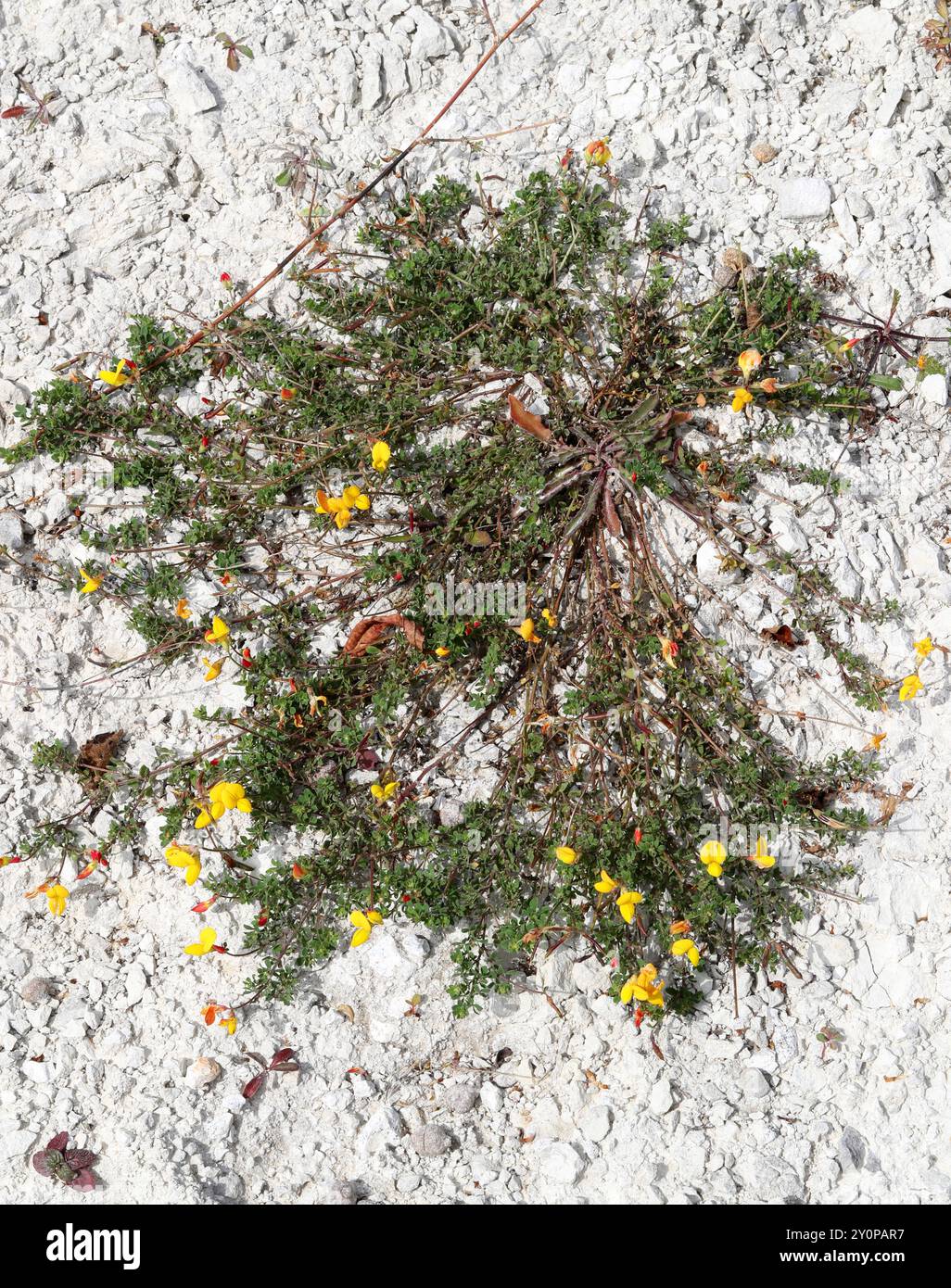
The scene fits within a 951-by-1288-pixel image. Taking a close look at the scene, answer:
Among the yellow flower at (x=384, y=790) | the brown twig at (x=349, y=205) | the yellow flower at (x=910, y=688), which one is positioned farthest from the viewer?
the brown twig at (x=349, y=205)

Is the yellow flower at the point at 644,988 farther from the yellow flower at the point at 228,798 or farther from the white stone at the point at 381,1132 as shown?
the yellow flower at the point at 228,798

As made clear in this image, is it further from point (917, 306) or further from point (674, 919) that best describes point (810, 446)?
point (674, 919)

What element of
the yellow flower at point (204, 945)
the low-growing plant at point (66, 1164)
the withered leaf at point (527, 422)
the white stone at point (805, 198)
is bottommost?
the low-growing plant at point (66, 1164)

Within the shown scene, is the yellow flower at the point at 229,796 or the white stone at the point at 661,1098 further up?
the yellow flower at the point at 229,796

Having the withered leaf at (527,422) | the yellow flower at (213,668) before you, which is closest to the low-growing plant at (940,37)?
the withered leaf at (527,422)

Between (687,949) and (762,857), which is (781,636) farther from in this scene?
(687,949)

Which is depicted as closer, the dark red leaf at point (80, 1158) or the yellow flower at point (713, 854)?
the yellow flower at point (713, 854)

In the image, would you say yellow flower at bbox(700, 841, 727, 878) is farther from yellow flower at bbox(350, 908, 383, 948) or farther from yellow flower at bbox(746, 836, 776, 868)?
yellow flower at bbox(350, 908, 383, 948)
